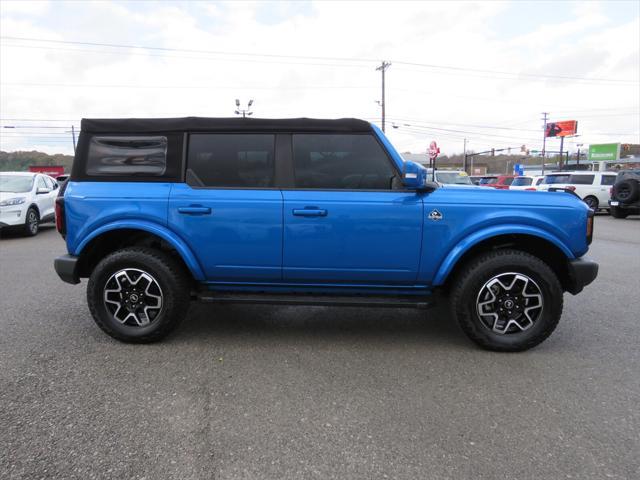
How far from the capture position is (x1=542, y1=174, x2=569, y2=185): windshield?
17797mm

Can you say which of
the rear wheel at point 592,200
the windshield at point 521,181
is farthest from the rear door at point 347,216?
the windshield at point 521,181

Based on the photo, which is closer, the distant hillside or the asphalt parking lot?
the asphalt parking lot

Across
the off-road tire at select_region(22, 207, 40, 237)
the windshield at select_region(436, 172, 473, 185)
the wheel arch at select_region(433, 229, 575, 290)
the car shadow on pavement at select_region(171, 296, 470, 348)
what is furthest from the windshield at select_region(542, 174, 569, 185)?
the off-road tire at select_region(22, 207, 40, 237)

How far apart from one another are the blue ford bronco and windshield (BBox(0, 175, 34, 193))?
896cm

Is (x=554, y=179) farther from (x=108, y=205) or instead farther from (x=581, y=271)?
(x=108, y=205)

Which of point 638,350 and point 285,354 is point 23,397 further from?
point 638,350

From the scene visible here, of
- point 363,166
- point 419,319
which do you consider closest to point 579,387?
point 419,319

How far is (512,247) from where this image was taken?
3.84 m

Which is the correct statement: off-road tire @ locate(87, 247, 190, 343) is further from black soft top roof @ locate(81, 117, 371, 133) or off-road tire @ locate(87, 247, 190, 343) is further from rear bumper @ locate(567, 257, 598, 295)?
rear bumper @ locate(567, 257, 598, 295)

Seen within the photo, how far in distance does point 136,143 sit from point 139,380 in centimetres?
200

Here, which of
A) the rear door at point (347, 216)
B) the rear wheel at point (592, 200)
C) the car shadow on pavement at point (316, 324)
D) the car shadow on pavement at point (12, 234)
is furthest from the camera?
the rear wheel at point (592, 200)

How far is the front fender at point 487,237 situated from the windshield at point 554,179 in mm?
16443

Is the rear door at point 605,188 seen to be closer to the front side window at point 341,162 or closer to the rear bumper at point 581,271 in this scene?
the rear bumper at point 581,271

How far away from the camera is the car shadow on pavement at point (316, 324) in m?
3.98
